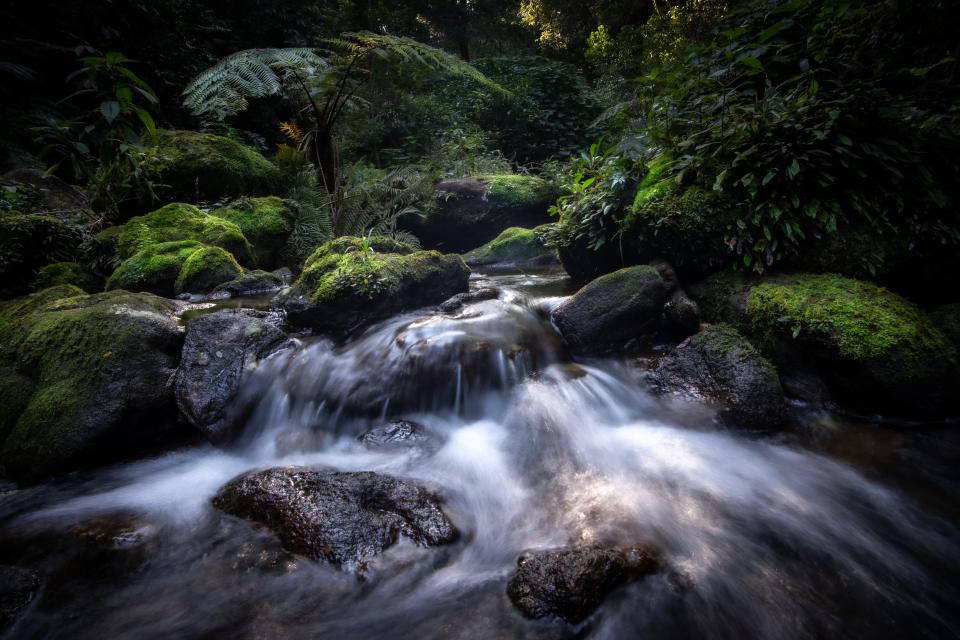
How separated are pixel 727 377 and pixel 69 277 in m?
8.04

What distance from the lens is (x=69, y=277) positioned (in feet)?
18.4

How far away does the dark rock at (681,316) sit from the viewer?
401 cm

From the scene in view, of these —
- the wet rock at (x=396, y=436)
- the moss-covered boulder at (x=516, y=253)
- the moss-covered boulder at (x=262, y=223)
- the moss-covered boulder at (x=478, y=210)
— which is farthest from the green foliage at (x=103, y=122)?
the moss-covered boulder at (x=478, y=210)

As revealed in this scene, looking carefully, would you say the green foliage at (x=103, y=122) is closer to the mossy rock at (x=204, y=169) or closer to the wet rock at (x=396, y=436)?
the wet rock at (x=396, y=436)

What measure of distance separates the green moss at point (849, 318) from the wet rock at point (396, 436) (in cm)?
313

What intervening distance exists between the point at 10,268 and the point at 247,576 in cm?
589

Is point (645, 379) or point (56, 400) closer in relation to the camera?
point (56, 400)

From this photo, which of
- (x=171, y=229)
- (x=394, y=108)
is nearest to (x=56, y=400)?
(x=171, y=229)

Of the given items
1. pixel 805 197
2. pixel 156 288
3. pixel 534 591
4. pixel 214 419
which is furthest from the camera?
pixel 156 288

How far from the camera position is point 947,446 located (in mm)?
2891

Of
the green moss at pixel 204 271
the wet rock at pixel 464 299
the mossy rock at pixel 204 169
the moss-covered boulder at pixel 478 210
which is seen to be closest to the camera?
the wet rock at pixel 464 299

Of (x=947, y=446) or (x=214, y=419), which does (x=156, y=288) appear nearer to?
(x=214, y=419)

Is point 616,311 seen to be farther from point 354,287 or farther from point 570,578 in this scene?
point 354,287

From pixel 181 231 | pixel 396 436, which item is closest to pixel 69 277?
pixel 181 231
